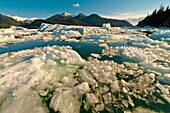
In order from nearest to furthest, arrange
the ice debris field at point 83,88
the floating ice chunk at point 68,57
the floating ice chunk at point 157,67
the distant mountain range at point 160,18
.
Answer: the ice debris field at point 83,88, the floating ice chunk at point 157,67, the floating ice chunk at point 68,57, the distant mountain range at point 160,18

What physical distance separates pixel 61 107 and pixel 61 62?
3.51 metres

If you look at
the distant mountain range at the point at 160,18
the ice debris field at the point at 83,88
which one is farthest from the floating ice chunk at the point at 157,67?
the distant mountain range at the point at 160,18

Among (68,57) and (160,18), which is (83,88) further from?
(160,18)

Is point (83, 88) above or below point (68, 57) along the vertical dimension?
below

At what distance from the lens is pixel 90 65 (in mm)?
6891

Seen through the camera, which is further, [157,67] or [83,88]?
[157,67]

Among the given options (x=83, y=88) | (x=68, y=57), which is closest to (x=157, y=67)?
(x=83, y=88)

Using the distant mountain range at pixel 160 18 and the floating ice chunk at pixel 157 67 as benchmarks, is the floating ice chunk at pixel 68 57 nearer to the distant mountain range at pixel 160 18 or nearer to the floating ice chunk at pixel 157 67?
the floating ice chunk at pixel 157 67

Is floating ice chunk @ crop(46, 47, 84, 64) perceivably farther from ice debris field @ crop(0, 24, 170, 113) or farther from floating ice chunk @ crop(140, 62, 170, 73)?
floating ice chunk @ crop(140, 62, 170, 73)

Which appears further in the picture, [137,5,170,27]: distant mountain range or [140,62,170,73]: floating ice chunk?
[137,5,170,27]: distant mountain range

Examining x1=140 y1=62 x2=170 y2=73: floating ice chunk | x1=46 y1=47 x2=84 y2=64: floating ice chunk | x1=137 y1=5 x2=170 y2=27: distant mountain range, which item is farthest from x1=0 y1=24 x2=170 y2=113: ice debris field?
x1=137 y1=5 x2=170 y2=27: distant mountain range

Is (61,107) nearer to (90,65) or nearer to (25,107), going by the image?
(25,107)

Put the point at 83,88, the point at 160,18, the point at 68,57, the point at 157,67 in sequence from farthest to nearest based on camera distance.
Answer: the point at 160,18 < the point at 68,57 < the point at 157,67 < the point at 83,88

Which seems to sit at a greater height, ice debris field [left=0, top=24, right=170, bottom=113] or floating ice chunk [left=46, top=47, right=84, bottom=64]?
floating ice chunk [left=46, top=47, right=84, bottom=64]
